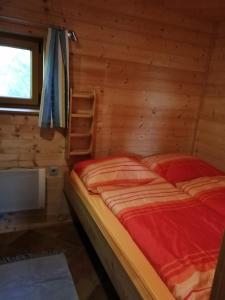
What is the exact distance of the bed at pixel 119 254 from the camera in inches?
45.0

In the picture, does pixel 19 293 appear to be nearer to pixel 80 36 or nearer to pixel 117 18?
pixel 80 36

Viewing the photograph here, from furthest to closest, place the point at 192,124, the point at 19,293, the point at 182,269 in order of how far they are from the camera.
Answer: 1. the point at 192,124
2. the point at 19,293
3. the point at 182,269

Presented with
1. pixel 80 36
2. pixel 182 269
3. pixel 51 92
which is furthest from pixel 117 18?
pixel 182 269

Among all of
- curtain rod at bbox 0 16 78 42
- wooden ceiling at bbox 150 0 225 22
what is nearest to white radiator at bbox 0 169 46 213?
curtain rod at bbox 0 16 78 42

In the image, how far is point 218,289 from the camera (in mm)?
674

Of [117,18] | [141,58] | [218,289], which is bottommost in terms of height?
[218,289]

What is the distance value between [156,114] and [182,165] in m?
0.66

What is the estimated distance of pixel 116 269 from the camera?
1374 millimetres

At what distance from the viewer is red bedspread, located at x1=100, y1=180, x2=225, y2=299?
114 centimetres

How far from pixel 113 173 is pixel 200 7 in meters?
1.84

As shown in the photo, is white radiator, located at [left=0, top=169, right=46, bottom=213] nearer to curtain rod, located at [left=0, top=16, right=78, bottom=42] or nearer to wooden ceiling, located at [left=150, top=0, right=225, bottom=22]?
curtain rod, located at [left=0, top=16, right=78, bottom=42]

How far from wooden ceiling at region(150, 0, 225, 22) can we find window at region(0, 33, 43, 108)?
1.27 metres

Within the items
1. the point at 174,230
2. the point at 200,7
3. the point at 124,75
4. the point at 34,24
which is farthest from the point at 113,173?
the point at 200,7

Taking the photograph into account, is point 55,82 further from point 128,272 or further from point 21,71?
point 128,272
